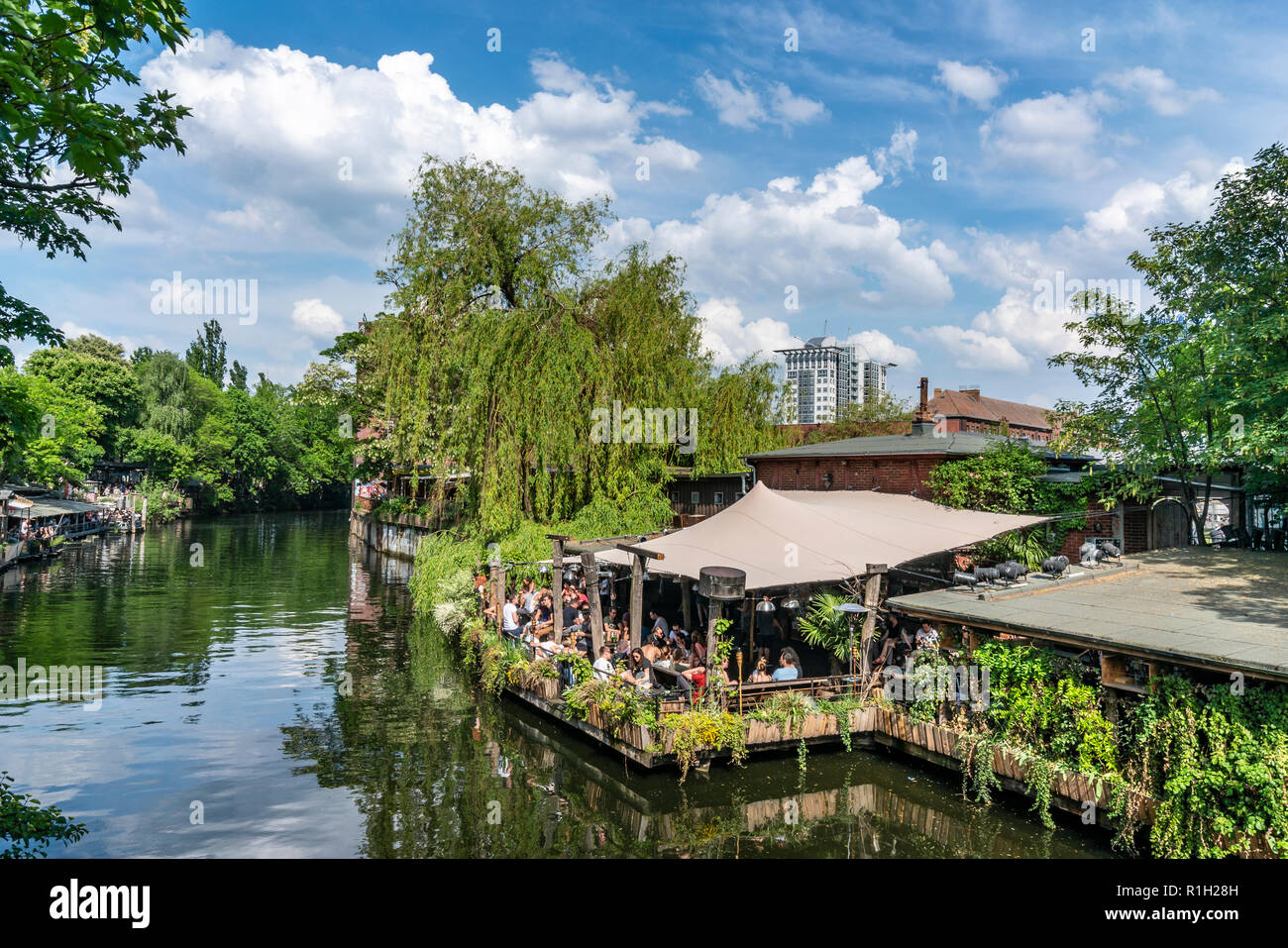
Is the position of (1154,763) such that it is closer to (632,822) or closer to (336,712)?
(632,822)

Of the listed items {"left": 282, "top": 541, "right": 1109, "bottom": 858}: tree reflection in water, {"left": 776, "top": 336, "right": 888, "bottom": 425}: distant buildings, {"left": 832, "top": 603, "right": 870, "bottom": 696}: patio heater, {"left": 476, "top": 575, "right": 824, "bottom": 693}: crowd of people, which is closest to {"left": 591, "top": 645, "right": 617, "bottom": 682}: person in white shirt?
{"left": 476, "top": 575, "right": 824, "bottom": 693}: crowd of people

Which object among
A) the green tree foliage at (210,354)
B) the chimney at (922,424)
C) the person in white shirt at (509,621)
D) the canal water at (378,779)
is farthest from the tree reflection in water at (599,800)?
the green tree foliage at (210,354)

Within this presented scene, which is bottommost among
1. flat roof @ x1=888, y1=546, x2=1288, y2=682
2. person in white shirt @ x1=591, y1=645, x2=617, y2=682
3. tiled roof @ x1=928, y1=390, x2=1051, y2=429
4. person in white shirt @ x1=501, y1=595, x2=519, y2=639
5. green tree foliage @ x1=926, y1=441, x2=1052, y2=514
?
person in white shirt @ x1=591, y1=645, x2=617, y2=682

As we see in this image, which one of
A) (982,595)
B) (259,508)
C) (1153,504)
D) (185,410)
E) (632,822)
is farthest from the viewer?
(259,508)

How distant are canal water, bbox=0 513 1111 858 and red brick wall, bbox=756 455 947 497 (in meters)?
10.7

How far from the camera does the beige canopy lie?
1521 centimetres

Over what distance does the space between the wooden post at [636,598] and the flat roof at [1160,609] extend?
4.72m

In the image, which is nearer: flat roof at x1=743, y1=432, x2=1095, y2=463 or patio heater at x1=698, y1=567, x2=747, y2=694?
patio heater at x1=698, y1=567, x2=747, y2=694

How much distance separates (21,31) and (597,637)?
537 inches

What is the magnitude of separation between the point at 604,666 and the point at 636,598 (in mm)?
1515

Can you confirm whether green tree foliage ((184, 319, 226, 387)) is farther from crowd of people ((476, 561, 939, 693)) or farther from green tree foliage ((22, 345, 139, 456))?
crowd of people ((476, 561, 939, 693))

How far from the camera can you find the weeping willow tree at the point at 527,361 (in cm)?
2448

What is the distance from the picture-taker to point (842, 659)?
51.3 feet
